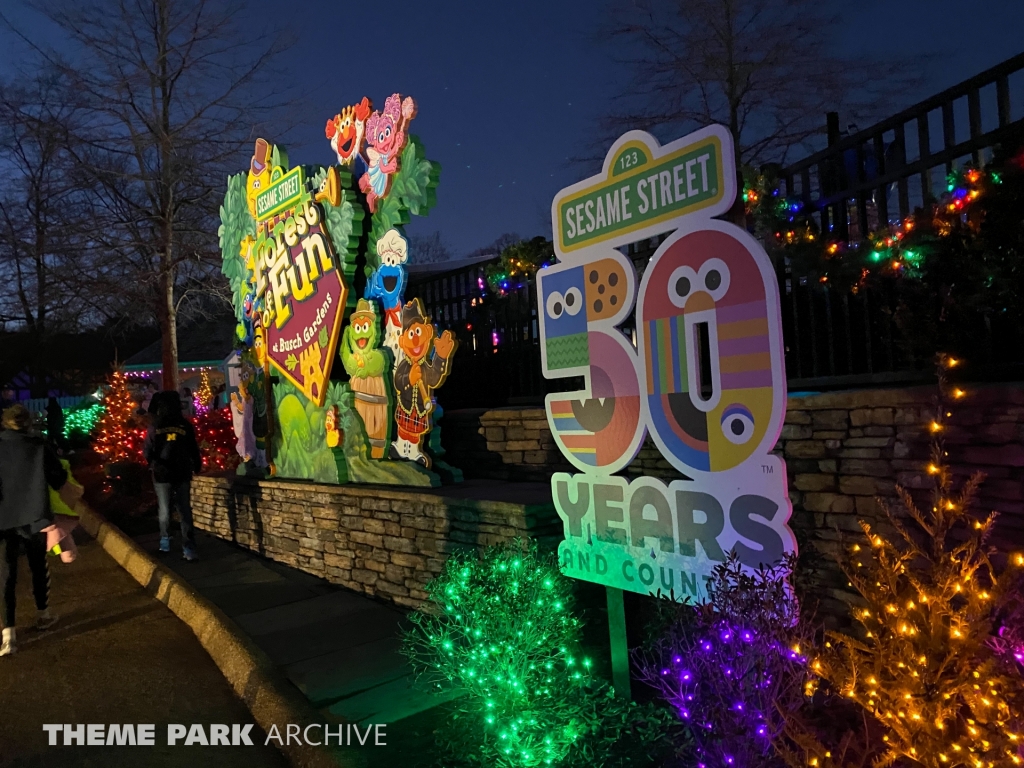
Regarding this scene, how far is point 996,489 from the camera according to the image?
329cm

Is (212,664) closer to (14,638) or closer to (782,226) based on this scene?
(14,638)

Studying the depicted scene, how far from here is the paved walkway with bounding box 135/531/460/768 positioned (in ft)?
13.7

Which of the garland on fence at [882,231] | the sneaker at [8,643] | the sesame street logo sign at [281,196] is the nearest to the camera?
the garland on fence at [882,231]

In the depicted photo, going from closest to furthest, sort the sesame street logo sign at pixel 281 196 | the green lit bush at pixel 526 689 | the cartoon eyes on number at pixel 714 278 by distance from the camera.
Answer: the cartoon eyes on number at pixel 714 278
the green lit bush at pixel 526 689
the sesame street logo sign at pixel 281 196

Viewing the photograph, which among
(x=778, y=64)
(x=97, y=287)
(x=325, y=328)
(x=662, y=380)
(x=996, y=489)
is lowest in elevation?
(x=996, y=489)

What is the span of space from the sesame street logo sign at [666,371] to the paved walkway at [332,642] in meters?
1.31

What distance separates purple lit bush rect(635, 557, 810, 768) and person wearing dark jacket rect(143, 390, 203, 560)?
7.19 metres

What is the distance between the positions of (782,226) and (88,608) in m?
7.14

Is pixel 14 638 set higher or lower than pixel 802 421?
lower

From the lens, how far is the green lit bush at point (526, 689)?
134 inches

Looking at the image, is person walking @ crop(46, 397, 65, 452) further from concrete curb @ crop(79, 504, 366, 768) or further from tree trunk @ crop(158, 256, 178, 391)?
concrete curb @ crop(79, 504, 366, 768)

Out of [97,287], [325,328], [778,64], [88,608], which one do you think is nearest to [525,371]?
[325,328]

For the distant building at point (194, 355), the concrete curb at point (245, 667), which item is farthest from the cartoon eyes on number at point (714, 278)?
the distant building at point (194, 355)

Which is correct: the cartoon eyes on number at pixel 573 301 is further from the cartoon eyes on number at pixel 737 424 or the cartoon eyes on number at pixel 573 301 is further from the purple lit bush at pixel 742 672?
the purple lit bush at pixel 742 672
